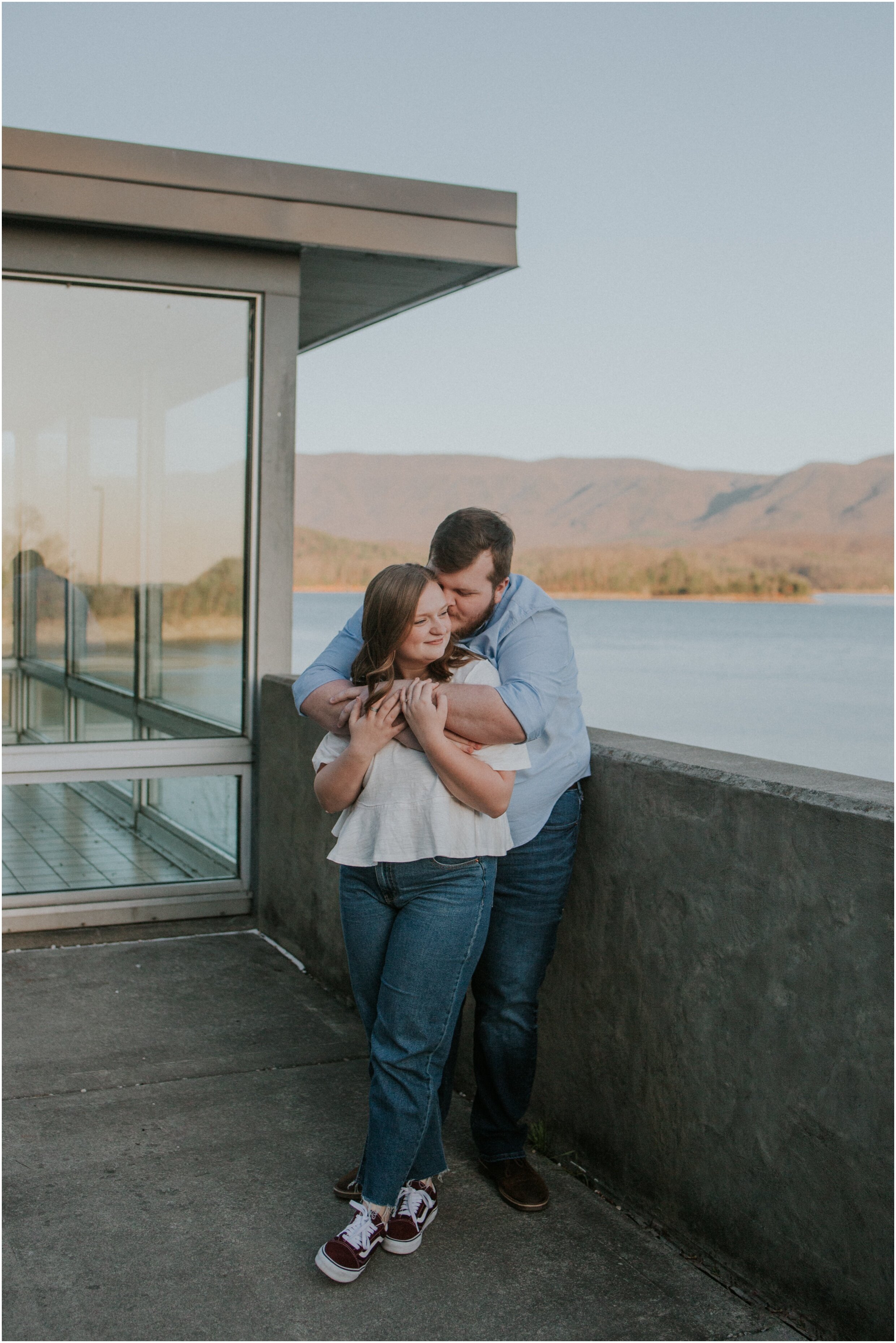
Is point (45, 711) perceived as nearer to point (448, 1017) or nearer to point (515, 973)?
point (515, 973)

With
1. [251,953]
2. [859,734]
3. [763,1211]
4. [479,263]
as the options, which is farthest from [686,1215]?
[859,734]

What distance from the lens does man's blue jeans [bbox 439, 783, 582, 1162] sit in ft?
10.3

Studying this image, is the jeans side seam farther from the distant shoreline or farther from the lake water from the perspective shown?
the distant shoreline

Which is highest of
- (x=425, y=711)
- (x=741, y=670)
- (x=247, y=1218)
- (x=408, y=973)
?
(x=425, y=711)

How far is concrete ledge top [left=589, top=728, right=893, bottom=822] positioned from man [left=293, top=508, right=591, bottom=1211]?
159 millimetres

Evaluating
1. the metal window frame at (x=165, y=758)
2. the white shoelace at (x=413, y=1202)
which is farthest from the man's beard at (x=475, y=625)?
the metal window frame at (x=165, y=758)

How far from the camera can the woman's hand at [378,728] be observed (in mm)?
2750

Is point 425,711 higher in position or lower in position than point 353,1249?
higher

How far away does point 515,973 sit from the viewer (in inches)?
124

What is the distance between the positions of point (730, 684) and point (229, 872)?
6985cm

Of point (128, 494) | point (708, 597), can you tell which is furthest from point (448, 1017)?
point (708, 597)

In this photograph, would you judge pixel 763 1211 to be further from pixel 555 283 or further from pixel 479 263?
pixel 555 283

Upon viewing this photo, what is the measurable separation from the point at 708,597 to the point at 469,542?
335 ft

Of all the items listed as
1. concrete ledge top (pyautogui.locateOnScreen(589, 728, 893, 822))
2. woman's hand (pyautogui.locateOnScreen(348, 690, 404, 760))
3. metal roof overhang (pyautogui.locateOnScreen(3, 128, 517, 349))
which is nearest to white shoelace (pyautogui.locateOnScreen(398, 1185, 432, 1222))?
woman's hand (pyautogui.locateOnScreen(348, 690, 404, 760))
